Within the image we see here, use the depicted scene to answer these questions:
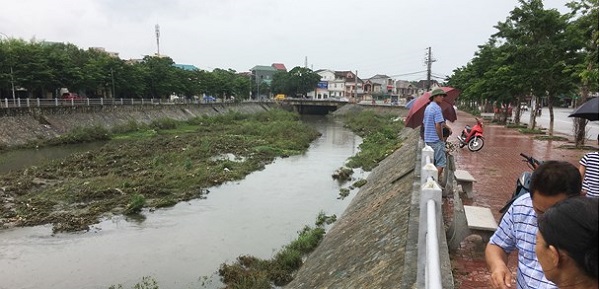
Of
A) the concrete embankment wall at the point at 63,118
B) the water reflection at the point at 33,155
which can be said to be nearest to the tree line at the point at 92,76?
the concrete embankment wall at the point at 63,118

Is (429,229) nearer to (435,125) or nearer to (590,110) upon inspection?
(590,110)

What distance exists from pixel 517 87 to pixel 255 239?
708 inches

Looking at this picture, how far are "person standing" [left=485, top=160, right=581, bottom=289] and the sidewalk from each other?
198 centimetres

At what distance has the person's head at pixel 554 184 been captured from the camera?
2492 millimetres

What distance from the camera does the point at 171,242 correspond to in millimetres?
11266

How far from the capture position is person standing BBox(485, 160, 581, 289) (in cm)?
249

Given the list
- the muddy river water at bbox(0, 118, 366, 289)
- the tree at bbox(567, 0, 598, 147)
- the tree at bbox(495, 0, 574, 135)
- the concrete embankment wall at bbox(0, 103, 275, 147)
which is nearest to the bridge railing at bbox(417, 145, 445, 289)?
the muddy river water at bbox(0, 118, 366, 289)

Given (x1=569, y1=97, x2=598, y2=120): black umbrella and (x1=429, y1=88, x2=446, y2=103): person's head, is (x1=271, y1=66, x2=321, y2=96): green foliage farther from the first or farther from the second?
(x1=569, y1=97, x2=598, y2=120): black umbrella

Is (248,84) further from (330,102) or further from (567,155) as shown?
(567,155)

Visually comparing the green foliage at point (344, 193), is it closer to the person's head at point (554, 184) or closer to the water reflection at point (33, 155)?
the person's head at point (554, 184)

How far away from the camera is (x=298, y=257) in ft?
31.6

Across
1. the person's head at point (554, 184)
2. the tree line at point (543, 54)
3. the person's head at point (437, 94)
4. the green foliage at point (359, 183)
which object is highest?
the tree line at point (543, 54)

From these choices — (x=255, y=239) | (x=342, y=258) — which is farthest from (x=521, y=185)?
(x=255, y=239)

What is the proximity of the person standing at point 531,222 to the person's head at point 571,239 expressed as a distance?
755mm
